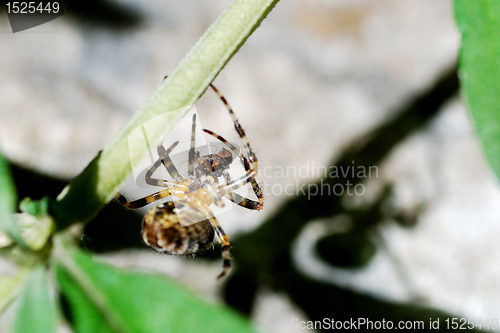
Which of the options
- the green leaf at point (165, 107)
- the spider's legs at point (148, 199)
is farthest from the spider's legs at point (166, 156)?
the green leaf at point (165, 107)

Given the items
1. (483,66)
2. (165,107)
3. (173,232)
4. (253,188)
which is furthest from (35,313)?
(253,188)

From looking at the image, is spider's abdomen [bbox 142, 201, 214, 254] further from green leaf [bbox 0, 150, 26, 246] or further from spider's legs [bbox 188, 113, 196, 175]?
green leaf [bbox 0, 150, 26, 246]

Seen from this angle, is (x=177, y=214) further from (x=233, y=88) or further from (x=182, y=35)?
(x=182, y=35)

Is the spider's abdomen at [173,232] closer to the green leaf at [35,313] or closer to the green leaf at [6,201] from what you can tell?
the green leaf at [35,313]

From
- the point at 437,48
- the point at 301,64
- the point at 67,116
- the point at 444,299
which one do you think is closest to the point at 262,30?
the point at 301,64

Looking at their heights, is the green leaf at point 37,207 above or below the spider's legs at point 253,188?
above

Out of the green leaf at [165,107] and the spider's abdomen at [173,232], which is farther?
the spider's abdomen at [173,232]
